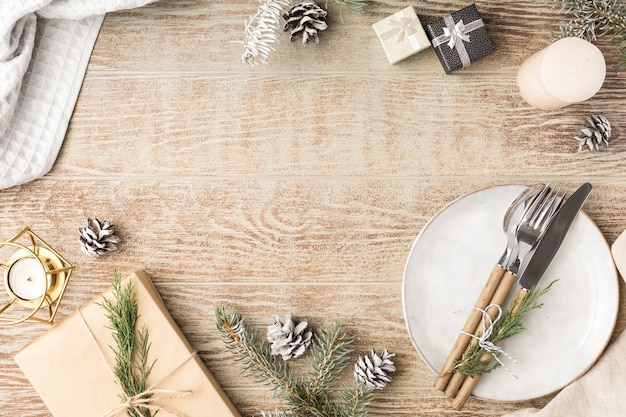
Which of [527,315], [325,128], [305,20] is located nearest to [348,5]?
[305,20]

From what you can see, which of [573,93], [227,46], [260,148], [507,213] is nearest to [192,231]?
[260,148]

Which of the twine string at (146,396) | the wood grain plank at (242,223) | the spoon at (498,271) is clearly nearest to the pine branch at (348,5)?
the wood grain plank at (242,223)

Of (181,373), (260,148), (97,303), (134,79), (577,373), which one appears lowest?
(577,373)

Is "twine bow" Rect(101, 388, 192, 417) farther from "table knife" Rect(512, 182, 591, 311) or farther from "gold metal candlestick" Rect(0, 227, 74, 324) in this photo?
"table knife" Rect(512, 182, 591, 311)

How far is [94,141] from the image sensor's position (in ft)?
2.80

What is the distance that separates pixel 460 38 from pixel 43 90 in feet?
2.15

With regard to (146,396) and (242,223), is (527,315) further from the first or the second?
(146,396)

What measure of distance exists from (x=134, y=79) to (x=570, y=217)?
711 millimetres

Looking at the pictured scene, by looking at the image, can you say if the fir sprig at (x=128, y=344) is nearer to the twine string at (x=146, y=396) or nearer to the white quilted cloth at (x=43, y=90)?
the twine string at (x=146, y=396)

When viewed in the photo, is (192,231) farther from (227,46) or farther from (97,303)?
(227,46)

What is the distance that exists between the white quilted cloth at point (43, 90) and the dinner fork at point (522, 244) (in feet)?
2.36

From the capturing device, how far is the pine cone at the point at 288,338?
81 cm

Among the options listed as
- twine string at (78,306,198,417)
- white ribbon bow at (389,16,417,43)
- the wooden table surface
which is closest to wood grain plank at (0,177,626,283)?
→ the wooden table surface

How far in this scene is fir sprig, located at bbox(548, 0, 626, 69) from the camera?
0.79m
